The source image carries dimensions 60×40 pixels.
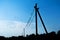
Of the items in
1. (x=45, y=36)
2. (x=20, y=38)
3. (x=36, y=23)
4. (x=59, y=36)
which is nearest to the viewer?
(x=59, y=36)

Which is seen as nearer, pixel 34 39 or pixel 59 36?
pixel 59 36

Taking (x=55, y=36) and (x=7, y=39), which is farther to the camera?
(x=7, y=39)

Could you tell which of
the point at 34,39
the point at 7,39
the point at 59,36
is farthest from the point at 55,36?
the point at 7,39

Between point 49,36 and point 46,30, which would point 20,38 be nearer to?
point 46,30

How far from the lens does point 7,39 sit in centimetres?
1995

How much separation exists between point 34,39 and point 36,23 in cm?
192

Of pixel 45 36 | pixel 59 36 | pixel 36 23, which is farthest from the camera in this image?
pixel 36 23

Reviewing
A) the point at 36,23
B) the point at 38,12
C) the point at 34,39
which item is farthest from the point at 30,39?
the point at 38,12

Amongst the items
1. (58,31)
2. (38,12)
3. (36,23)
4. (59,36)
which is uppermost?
(38,12)

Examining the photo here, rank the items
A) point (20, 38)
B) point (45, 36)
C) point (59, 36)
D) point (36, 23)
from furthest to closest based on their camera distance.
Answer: point (20, 38) < point (36, 23) < point (45, 36) < point (59, 36)

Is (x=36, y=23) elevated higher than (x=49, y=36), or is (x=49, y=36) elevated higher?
(x=36, y=23)

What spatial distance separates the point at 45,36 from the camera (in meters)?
15.6

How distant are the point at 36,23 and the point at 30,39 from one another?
2173mm

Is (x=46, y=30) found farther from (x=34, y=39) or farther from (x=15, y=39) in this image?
(x=15, y=39)
